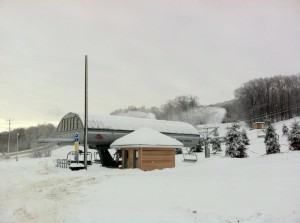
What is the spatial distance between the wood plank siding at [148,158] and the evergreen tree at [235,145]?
1391 cm

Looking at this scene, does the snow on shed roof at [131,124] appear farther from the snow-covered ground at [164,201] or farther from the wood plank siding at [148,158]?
the snow-covered ground at [164,201]

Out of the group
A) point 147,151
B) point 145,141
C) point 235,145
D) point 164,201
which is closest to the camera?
point 164,201

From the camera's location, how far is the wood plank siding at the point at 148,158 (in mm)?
26156

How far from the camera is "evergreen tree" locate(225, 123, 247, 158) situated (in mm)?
38906

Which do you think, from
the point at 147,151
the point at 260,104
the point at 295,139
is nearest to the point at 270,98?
the point at 260,104

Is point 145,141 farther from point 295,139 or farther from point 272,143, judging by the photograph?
point 295,139

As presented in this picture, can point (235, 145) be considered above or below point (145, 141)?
below

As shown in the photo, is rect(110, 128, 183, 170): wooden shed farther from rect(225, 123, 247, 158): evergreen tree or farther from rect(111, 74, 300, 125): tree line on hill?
rect(111, 74, 300, 125): tree line on hill

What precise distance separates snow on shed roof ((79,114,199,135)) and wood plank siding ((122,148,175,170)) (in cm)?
532

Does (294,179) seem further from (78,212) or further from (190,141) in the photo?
(190,141)

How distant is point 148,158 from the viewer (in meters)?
26.4

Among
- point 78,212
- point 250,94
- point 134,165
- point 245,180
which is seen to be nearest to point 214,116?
point 250,94

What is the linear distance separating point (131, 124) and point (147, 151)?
353 inches

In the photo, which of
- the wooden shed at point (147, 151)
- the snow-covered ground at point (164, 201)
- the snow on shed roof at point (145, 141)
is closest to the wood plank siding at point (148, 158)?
the wooden shed at point (147, 151)
